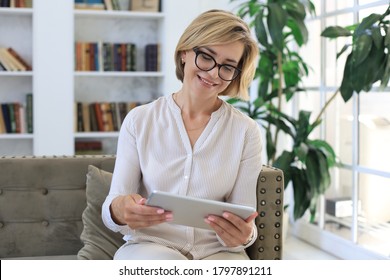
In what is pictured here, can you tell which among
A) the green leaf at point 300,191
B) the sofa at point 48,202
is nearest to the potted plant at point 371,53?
the green leaf at point 300,191

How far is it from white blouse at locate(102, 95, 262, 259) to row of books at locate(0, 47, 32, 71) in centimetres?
271

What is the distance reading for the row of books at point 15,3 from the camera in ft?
14.4

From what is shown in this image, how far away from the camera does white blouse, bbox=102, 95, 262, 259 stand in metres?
1.88

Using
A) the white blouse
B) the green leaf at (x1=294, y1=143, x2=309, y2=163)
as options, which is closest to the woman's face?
the white blouse

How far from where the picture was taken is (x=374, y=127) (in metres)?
3.49

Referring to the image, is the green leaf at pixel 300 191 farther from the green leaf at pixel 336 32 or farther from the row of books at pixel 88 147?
the row of books at pixel 88 147

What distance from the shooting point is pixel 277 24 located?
3.49 m

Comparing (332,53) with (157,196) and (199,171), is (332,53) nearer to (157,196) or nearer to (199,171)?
(199,171)

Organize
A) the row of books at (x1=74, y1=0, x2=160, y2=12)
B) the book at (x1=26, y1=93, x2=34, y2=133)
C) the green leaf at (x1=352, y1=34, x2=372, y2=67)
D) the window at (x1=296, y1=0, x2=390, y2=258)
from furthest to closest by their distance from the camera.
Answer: the row of books at (x1=74, y1=0, x2=160, y2=12)
the book at (x1=26, y1=93, x2=34, y2=133)
the window at (x1=296, y1=0, x2=390, y2=258)
the green leaf at (x1=352, y1=34, x2=372, y2=67)

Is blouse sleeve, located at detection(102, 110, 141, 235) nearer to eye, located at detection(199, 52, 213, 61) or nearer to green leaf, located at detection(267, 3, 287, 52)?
eye, located at detection(199, 52, 213, 61)

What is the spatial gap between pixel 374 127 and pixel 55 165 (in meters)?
1.89

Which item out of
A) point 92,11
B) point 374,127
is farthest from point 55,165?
point 92,11

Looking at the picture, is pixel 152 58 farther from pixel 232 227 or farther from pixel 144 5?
pixel 232 227

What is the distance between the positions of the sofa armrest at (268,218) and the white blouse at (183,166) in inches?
9.7
